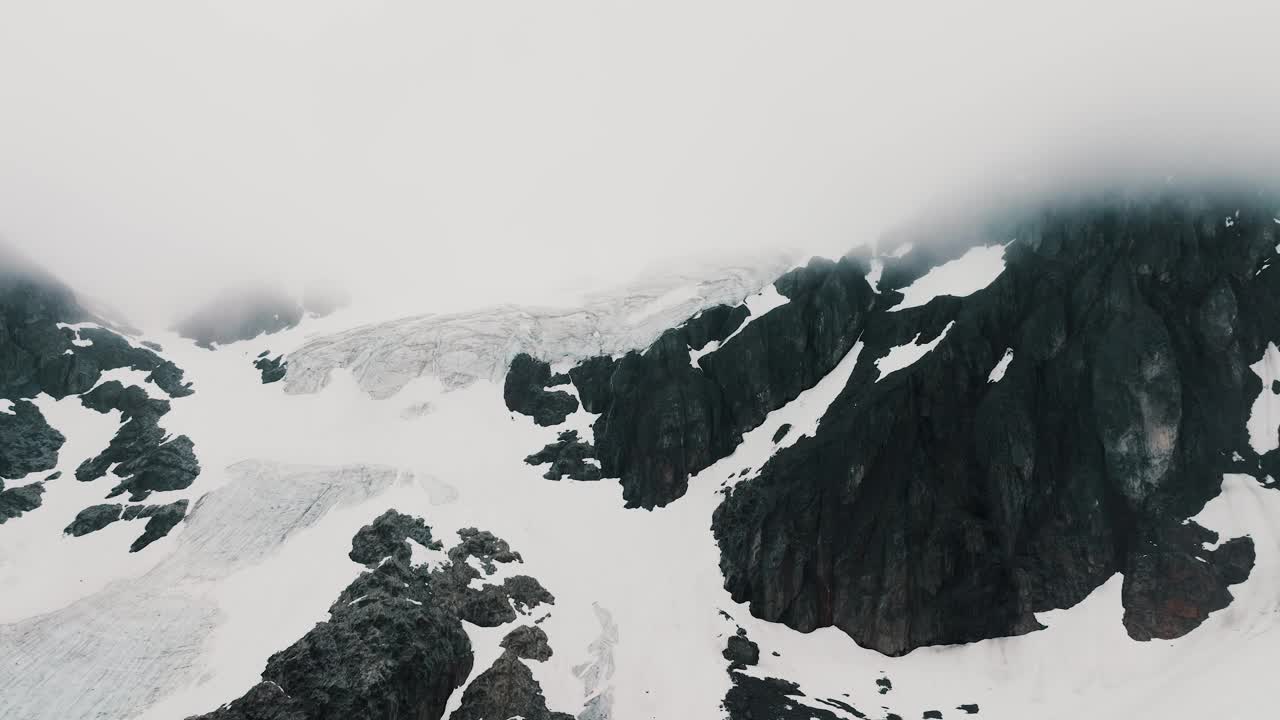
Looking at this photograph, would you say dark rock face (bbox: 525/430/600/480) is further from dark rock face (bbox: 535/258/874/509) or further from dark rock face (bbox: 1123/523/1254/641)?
dark rock face (bbox: 1123/523/1254/641)

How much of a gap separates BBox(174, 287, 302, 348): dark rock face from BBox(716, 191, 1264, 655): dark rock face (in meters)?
95.6

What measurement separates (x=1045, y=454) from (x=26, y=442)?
370ft

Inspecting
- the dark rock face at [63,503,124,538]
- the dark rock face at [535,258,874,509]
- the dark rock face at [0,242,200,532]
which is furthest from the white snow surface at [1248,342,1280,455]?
the dark rock face at [63,503,124,538]

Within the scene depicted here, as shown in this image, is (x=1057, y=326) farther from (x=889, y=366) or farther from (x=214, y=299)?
(x=214, y=299)

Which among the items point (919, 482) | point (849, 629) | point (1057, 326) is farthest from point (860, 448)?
point (1057, 326)

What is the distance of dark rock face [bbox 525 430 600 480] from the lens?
3122 inches

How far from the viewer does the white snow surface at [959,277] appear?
7450cm

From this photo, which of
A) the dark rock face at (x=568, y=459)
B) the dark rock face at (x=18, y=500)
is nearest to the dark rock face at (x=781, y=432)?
the dark rock face at (x=568, y=459)

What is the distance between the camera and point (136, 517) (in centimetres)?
6775

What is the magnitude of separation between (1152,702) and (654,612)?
36.6 m

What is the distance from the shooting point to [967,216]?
8475cm

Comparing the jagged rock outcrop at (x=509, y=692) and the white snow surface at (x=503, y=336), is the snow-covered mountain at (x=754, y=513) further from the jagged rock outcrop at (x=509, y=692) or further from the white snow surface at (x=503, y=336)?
the white snow surface at (x=503, y=336)

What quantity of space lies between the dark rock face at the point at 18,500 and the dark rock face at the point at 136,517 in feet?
20.4

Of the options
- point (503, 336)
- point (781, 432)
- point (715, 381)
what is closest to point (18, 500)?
point (503, 336)
